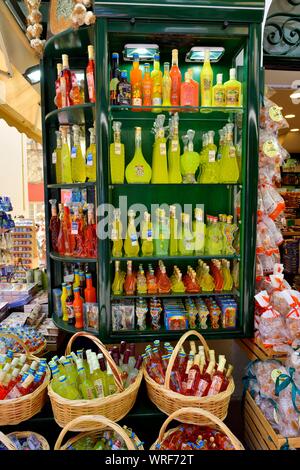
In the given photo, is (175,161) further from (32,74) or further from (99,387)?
(32,74)

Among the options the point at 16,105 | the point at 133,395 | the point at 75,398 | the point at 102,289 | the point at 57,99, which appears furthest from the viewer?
the point at 16,105

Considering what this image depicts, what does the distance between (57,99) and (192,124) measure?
951mm

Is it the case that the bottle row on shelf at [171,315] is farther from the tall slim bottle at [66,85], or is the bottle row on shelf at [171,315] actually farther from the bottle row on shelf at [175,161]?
the tall slim bottle at [66,85]

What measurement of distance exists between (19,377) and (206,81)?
2006 mm

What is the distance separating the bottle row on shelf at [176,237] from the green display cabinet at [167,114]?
8cm

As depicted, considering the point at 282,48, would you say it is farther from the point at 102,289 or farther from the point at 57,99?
the point at 102,289

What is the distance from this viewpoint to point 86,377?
165cm

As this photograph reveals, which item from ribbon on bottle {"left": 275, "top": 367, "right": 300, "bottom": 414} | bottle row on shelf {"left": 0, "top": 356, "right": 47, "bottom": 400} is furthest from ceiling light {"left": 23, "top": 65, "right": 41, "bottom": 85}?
ribbon on bottle {"left": 275, "top": 367, "right": 300, "bottom": 414}

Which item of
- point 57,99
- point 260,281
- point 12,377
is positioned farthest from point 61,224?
point 260,281

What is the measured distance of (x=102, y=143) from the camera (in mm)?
2047

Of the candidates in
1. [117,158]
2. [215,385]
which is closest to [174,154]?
[117,158]

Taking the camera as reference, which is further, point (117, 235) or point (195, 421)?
point (117, 235)

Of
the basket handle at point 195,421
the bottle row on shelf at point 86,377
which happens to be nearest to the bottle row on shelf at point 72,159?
the bottle row on shelf at point 86,377

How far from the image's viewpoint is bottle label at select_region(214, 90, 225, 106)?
2.19 metres
